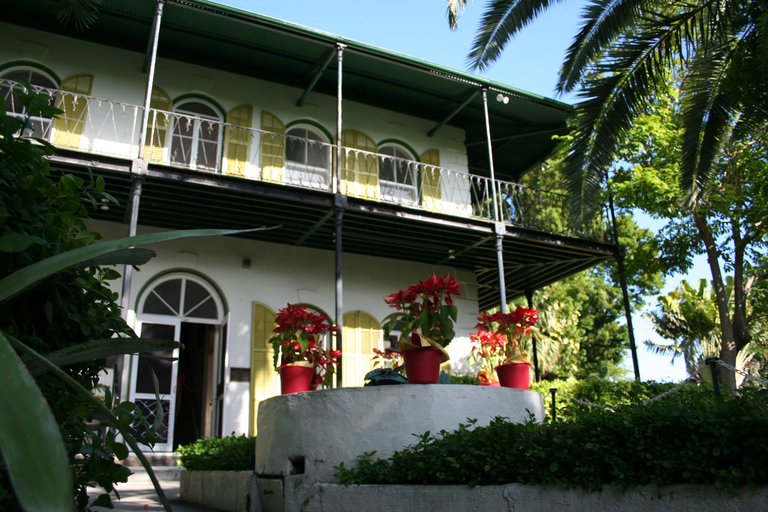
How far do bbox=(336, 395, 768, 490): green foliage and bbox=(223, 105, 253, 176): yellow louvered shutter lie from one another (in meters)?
7.20

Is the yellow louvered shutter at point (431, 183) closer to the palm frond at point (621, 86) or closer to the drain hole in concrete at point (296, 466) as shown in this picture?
the palm frond at point (621, 86)

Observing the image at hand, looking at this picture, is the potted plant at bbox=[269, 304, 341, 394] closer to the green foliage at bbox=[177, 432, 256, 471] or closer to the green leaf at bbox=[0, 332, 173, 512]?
the green foliage at bbox=[177, 432, 256, 471]

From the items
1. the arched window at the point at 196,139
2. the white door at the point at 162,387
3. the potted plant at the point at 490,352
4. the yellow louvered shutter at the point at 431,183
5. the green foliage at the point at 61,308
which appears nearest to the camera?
the green foliage at the point at 61,308

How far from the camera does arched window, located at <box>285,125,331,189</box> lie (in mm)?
10781

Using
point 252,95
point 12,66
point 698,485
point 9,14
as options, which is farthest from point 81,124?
point 698,485

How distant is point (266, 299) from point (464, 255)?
13.0 feet

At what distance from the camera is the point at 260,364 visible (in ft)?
31.9

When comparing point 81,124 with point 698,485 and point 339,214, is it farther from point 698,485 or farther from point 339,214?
point 698,485

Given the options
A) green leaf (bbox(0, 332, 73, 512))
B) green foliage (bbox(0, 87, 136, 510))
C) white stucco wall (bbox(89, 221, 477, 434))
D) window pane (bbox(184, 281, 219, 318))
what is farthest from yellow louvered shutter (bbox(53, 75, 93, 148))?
green leaf (bbox(0, 332, 73, 512))

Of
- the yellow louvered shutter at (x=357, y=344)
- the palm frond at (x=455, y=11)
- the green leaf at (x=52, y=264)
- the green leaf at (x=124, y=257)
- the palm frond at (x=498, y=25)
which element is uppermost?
the palm frond at (x=455, y=11)

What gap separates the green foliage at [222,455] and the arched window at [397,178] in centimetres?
598

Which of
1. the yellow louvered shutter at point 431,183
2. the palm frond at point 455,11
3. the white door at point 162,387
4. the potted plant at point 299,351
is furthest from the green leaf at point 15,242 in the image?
the yellow louvered shutter at point 431,183

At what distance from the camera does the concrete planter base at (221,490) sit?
4.97 meters

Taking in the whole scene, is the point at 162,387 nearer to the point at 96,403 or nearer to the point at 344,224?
the point at 344,224
